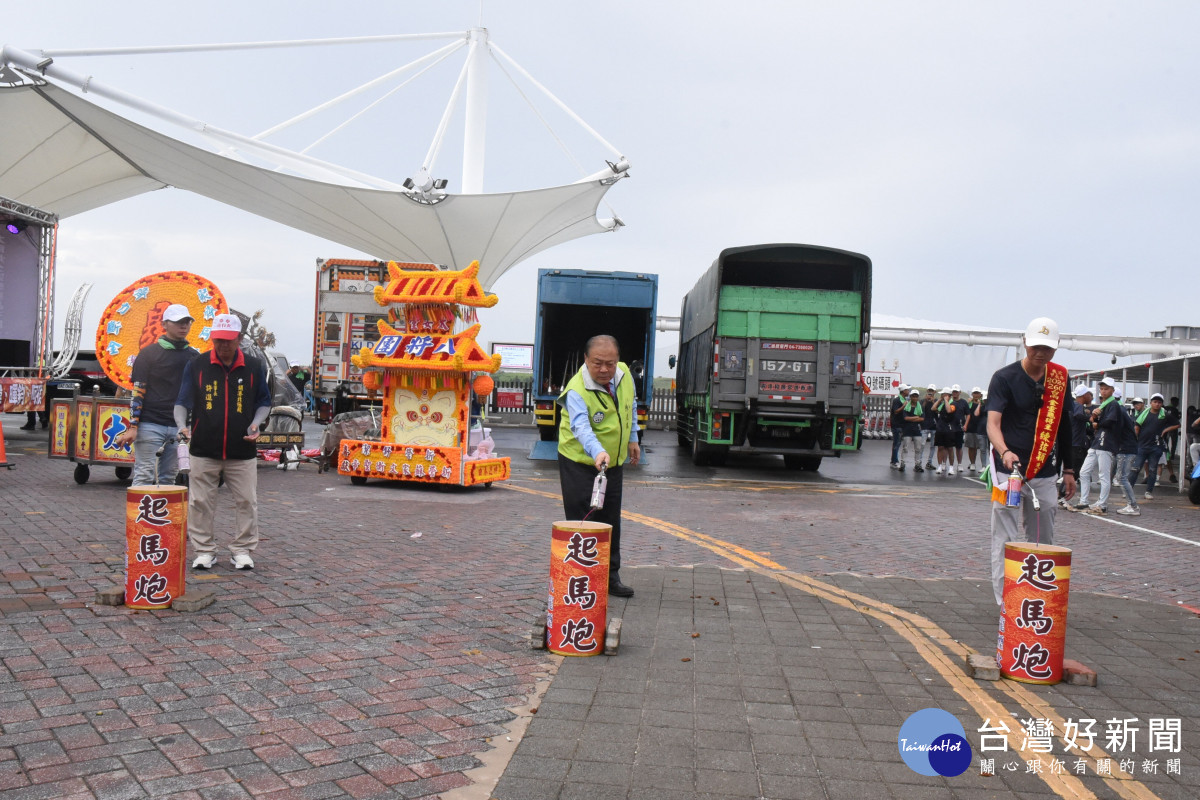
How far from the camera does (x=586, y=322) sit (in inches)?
844

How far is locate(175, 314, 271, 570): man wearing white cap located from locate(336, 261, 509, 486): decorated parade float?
511cm

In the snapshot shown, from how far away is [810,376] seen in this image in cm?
1641

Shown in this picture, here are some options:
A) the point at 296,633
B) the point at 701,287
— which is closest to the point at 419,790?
the point at 296,633

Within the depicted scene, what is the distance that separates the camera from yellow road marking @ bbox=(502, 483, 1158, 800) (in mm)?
3480

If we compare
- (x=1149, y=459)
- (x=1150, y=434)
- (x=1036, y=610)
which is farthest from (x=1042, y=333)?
(x=1149, y=459)

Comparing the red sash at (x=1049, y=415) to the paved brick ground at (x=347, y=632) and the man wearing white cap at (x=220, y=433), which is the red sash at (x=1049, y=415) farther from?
the man wearing white cap at (x=220, y=433)

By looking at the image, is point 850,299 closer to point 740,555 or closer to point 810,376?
point 810,376

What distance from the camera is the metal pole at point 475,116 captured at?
1213 inches

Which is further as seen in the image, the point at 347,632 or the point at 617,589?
the point at 617,589

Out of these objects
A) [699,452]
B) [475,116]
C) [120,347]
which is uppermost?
[475,116]

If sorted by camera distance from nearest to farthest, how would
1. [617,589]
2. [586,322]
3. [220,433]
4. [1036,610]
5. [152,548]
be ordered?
[1036,610] < [152,548] < [617,589] < [220,433] < [586,322]

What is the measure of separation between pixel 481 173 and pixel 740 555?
1016 inches

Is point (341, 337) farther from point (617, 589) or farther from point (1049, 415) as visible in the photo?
point (1049, 415)

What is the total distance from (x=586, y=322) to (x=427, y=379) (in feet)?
30.6
